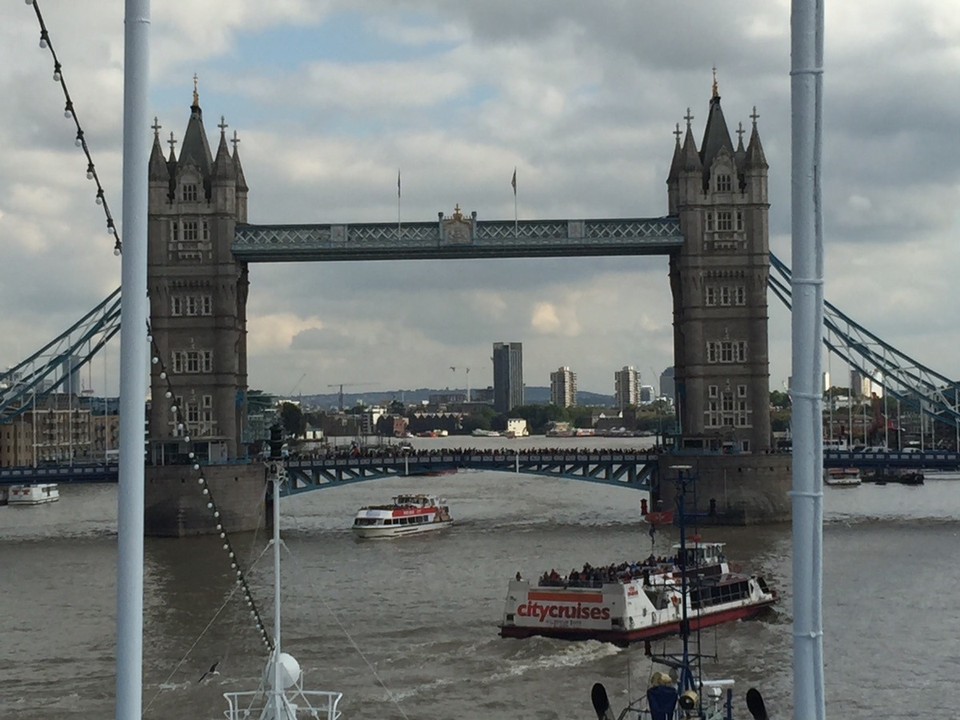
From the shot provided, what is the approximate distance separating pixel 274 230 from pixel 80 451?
74.4 meters

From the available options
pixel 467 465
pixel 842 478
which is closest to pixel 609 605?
pixel 467 465

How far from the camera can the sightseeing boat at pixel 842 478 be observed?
4545 inches

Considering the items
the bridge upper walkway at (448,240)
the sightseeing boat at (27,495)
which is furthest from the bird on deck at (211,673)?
the sightseeing boat at (27,495)

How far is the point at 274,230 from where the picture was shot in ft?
236

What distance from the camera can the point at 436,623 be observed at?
1535 inches

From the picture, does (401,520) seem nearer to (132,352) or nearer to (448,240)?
(448,240)

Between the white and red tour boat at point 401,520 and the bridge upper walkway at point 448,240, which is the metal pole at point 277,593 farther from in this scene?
the bridge upper walkway at point 448,240

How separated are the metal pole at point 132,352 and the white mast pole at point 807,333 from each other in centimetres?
374

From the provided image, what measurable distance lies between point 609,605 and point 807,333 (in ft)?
93.4

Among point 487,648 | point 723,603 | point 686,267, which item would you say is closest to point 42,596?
point 487,648

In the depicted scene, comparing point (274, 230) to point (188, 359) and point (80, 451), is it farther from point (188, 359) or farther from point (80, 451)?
point (80, 451)

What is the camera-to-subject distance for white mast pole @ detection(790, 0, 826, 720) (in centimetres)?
864

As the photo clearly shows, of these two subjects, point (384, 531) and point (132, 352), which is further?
point (384, 531)

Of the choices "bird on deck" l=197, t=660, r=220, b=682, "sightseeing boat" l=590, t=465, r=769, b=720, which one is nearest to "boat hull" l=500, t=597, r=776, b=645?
"bird on deck" l=197, t=660, r=220, b=682
